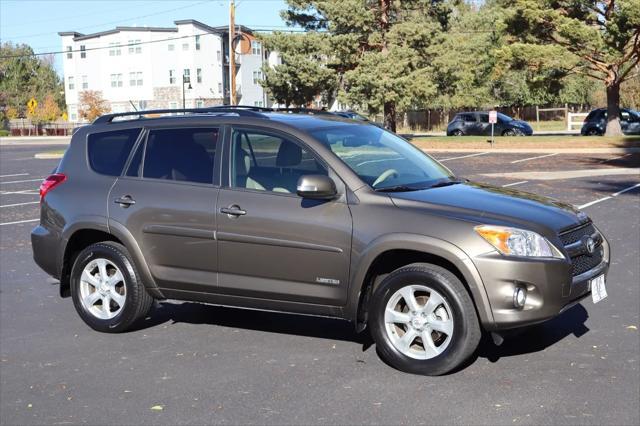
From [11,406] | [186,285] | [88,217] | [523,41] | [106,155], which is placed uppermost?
[523,41]

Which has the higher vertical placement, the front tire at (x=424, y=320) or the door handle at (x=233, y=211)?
the door handle at (x=233, y=211)

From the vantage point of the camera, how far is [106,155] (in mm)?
6840

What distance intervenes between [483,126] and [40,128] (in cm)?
5675

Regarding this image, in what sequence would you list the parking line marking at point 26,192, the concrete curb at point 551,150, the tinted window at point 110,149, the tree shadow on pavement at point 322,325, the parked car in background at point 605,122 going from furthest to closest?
1. the parked car in background at point 605,122
2. the concrete curb at point 551,150
3. the parking line marking at point 26,192
4. the tinted window at point 110,149
5. the tree shadow on pavement at point 322,325

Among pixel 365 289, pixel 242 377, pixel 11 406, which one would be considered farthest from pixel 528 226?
pixel 11 406

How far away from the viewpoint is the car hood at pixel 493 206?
5277mm

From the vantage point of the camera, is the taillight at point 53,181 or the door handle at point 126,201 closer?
the door handle at point 126,201

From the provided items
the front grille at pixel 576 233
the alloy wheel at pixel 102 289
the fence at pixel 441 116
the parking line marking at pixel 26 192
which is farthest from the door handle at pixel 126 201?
the fence at pixel 441 116

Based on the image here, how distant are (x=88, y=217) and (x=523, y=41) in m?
34.7

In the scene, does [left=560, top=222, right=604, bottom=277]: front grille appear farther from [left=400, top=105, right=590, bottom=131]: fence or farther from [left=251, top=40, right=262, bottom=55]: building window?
[left=251, top=40, right=262, bottom=55]: building window

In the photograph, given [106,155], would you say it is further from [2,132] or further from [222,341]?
[2,132]

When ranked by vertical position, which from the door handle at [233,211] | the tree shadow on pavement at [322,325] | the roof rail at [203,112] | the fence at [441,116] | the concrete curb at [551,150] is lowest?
the tree shadow on pavement at [322,325]

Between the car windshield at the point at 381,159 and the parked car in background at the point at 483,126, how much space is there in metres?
37.8

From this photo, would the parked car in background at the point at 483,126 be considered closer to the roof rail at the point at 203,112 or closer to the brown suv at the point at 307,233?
the brown suv at the point at 307,233
